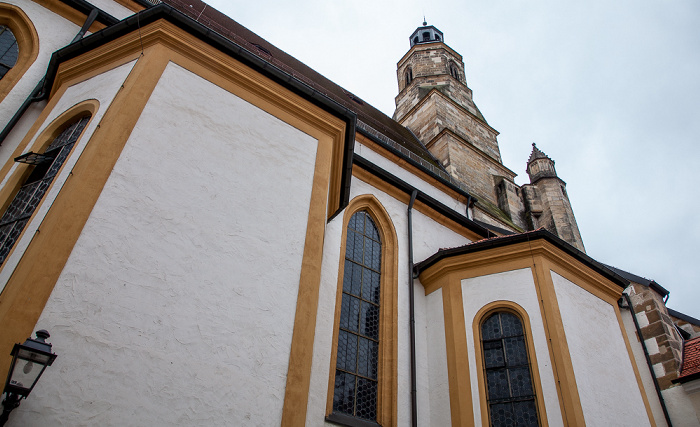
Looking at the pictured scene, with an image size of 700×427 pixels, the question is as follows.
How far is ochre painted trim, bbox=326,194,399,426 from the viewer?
7.20 meters

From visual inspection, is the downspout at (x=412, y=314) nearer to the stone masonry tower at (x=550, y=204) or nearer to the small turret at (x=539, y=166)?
the stone masonry tower at (x=550, y=204)

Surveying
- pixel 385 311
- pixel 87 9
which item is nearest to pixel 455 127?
pixel 385 311

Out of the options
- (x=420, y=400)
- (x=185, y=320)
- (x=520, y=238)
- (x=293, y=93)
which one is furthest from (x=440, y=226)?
(x=185, y=320)

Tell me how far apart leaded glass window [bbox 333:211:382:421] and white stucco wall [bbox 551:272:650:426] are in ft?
9.01

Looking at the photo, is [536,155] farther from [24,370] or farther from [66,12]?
[24,370]

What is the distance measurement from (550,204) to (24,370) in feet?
57.2

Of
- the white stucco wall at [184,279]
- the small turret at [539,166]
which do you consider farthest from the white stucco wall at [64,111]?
the small turret at [539,166]

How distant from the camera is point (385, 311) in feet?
27.0

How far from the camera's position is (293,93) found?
6910 mm

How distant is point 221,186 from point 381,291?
3.84 meters

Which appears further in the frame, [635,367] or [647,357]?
[647,357]

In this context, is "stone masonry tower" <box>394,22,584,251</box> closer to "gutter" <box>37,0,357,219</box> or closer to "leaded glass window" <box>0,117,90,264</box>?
"gutter" <box>37,0,357,219</box>

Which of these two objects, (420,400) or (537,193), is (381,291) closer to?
(420,400)

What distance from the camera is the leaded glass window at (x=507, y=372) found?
276 inches
